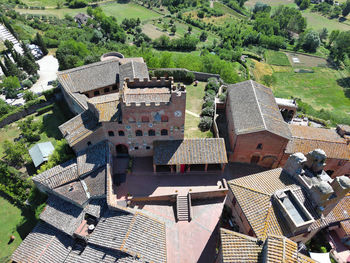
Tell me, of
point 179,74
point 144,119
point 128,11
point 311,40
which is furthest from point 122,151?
point 128,11

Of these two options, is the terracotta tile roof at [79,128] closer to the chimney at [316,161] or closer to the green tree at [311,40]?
the chimney at [316,161]

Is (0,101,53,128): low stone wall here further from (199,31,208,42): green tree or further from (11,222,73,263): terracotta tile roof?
(199,31,208,42): green tree

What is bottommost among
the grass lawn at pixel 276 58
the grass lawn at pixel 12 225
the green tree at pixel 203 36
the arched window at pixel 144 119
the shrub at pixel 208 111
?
the grass lawn at pixel 276 58

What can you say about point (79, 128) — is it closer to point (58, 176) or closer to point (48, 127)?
point (58, 176)

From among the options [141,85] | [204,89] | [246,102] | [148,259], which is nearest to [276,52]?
[204,89]

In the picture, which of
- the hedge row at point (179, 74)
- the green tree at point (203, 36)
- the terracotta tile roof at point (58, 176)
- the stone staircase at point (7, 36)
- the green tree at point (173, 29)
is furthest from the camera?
the green tree at point (173, 29)

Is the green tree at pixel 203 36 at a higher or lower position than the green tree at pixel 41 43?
lower

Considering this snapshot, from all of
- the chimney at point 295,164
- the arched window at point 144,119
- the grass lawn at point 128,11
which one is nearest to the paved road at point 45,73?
the arched window at point 144,119

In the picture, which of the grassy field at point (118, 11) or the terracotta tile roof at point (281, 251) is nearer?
the terracotta tile roof at point (281, 251)
